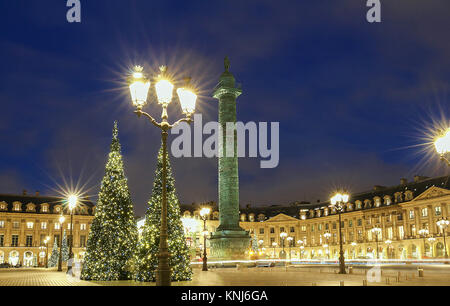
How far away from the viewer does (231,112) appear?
50750 mm

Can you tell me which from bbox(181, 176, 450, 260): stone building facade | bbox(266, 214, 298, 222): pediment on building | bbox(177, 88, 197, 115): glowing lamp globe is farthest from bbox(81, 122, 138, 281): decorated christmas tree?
bbox(266, 214, 298, 222): pediment on building

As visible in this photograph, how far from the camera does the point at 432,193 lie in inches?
2874

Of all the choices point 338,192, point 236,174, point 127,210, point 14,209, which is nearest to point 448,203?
point 236,174

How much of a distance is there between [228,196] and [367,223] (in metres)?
47.8

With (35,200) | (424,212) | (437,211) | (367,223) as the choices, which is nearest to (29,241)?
(35,200)

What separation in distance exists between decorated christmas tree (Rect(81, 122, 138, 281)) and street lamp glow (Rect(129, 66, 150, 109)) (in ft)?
37.2

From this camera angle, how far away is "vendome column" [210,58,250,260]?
4806 centimetres

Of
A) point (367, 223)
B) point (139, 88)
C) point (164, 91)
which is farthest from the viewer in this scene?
point (367, 223)

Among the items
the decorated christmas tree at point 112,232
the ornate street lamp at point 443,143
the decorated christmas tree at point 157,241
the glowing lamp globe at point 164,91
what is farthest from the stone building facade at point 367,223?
the glowing lamp globe at point 164,91

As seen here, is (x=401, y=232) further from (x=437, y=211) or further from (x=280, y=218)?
(x=280, y=218)

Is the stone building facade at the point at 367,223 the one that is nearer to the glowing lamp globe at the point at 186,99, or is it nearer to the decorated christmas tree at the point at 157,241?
the decorated christmas tree at the point at 157,241

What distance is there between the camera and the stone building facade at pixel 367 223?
238 ft

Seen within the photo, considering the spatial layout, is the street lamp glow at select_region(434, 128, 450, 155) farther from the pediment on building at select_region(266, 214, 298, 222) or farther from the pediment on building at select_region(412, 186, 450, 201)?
the pediment on building at select_region(266, 214, 298, 222)

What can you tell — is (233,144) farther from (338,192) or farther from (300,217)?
(300,217)
